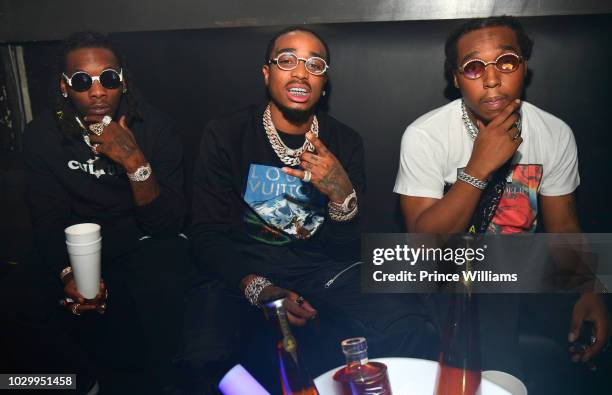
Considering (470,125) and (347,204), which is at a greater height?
(470,125)

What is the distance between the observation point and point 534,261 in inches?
76.9

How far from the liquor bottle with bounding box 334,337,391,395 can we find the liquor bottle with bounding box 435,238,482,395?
0.54 feet

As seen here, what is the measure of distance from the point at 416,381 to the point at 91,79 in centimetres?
161

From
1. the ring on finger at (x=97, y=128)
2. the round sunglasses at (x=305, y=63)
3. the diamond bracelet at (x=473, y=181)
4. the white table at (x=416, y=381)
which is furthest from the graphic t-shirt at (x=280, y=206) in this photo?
the white table at (x=416, y=381)

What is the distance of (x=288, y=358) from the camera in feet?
3.14

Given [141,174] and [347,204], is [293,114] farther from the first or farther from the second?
[141,174]

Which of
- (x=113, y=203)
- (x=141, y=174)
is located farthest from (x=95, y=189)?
(x=141, y=174)

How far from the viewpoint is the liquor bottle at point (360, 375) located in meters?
0.90

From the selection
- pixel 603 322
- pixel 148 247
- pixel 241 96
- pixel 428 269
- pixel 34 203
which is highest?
pixel 241 96

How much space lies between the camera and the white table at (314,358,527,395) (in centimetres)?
107

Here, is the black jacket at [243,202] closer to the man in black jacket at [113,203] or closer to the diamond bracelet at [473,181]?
the man in black jacket at [113,203]

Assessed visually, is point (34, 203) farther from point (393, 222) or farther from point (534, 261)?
point (534, 261)

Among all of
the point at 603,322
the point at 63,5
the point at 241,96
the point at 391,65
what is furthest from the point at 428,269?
the point at 63,5

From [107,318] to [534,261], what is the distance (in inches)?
63.0
